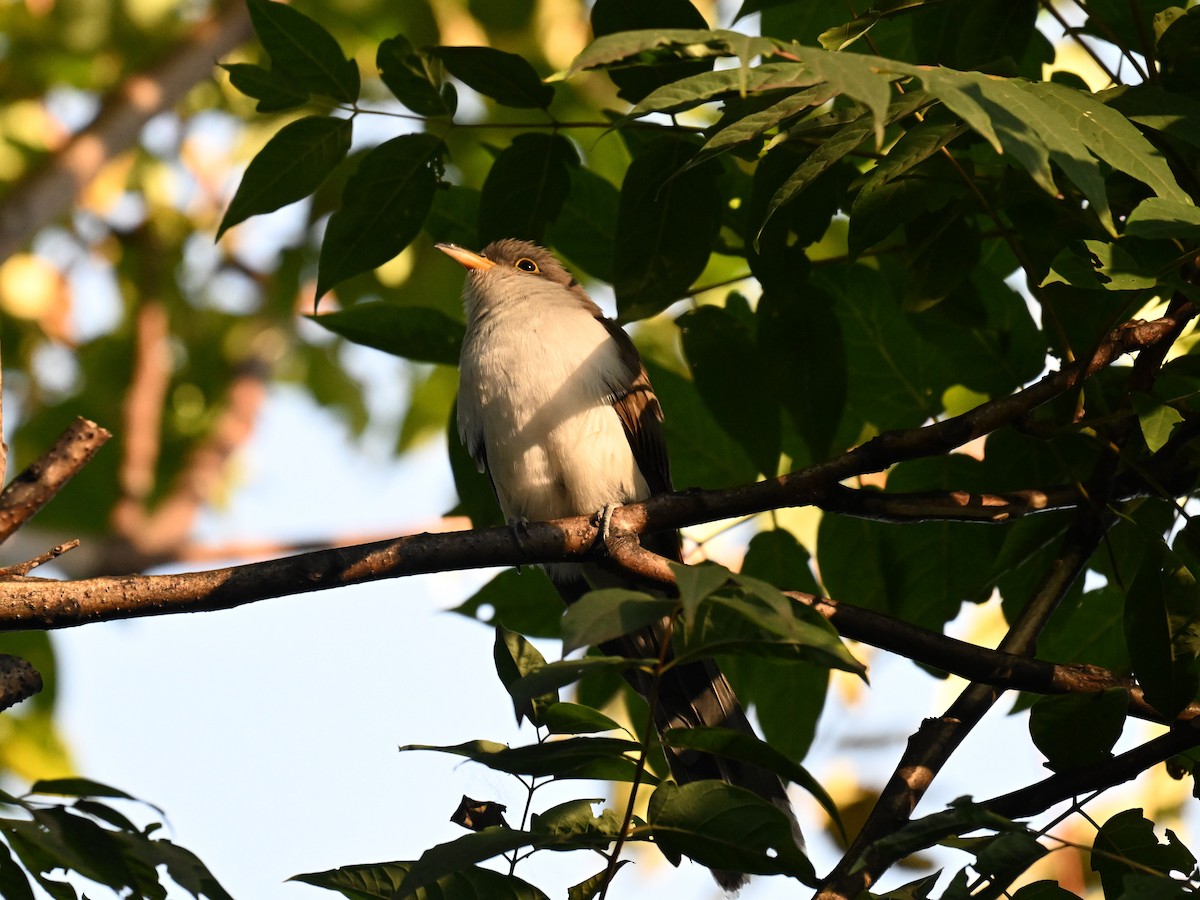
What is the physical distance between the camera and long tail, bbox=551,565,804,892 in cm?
404

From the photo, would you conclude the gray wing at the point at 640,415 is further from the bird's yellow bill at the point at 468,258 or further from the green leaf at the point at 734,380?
the green leaf at the point at 734,380

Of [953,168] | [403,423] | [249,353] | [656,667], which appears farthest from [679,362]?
[249,353]

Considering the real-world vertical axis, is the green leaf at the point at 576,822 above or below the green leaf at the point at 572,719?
below

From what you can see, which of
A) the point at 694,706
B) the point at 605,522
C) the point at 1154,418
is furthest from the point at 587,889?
the point at 694,706

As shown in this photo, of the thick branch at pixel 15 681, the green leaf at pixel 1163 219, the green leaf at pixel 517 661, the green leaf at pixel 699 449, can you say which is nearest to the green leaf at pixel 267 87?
the green leaf at pixel 699 449

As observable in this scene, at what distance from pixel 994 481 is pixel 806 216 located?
1076 mm

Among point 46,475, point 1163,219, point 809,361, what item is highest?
point 809,361

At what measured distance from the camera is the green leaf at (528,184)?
13.1ft

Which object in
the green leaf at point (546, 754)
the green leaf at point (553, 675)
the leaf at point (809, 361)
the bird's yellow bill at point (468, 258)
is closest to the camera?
the green leaf at point (553, 675)

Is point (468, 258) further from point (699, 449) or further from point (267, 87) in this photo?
point (267, 87)

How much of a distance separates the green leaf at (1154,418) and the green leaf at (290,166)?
7.81 ft

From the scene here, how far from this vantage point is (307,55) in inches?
157

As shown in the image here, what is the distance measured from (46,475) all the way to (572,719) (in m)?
2.17

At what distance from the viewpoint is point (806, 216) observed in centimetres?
358
